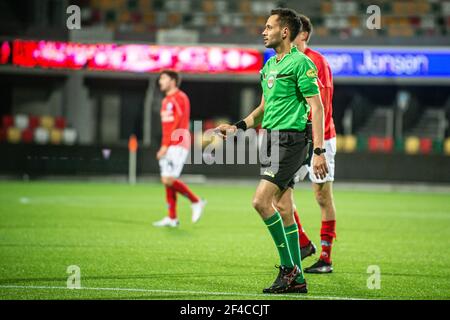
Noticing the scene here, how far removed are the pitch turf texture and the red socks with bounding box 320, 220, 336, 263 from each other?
0.26 m

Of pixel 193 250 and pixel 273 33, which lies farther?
pixel 193 250

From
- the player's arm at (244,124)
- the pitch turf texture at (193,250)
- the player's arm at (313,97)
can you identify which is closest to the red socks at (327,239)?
the pitch turf texture at (193,250)

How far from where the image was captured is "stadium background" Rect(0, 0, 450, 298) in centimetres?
2559

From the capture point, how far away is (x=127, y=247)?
1057 centimetres

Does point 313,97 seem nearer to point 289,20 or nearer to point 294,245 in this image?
point 289,20

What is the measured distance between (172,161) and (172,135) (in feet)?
1.39

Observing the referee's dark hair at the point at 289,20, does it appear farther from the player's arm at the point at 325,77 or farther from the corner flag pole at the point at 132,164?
the corner flag pole at the point at 132,164

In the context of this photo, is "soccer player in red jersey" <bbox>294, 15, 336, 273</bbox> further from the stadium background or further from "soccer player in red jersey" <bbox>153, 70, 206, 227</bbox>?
the stadium background

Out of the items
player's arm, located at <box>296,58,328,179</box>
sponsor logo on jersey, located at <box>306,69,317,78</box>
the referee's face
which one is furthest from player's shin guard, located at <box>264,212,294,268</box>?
the referee's face

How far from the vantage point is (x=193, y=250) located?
411 inches

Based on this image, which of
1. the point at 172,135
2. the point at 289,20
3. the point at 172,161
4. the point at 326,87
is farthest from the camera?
the point at 172,161

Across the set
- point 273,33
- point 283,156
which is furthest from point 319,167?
point 273,33

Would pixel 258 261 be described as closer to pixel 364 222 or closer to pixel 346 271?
pixel 346 271
